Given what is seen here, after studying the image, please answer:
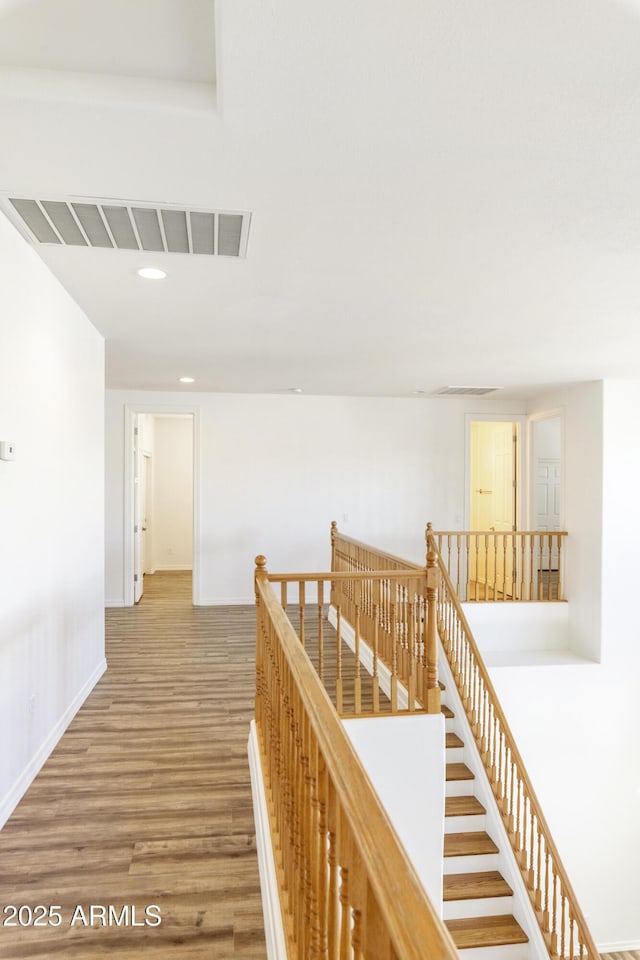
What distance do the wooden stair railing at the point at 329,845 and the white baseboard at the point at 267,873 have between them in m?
0.06

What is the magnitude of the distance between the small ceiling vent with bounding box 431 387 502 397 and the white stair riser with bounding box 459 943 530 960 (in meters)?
5.11

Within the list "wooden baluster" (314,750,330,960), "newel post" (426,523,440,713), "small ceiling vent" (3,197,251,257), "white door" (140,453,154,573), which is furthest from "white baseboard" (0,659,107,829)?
"white door" (140,453,154,573)

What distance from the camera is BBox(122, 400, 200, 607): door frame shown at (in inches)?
269

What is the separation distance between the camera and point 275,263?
289cm

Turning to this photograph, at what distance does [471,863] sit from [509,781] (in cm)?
63

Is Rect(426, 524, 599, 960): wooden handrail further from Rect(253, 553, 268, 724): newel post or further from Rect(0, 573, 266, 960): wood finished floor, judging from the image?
Rect(253, 553, 268, 724): newel post

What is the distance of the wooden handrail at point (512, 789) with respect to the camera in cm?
362

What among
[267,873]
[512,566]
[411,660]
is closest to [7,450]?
[267,873]

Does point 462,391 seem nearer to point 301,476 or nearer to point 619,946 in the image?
point 301,476

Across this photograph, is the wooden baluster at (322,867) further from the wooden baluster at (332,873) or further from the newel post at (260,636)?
the newel post at (260,636)

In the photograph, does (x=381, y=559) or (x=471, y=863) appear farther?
(x=381, y=559)

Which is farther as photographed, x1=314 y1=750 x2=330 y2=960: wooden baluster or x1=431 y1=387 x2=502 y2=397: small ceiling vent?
x1=431 y1=387 x2=502 y2=397: small ceiling vent

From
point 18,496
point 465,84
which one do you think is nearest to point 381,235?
point 465,84

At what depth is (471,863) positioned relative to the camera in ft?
12.9
